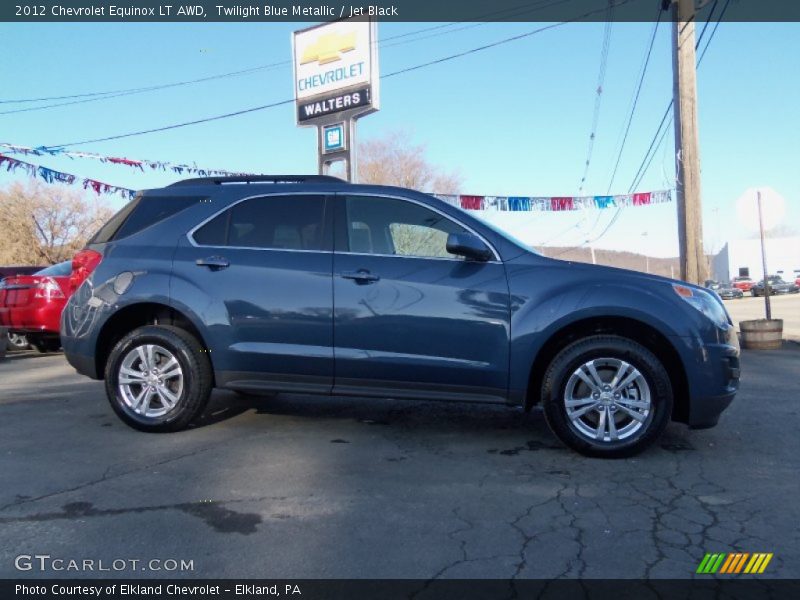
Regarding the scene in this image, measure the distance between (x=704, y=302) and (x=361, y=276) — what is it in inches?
93.3

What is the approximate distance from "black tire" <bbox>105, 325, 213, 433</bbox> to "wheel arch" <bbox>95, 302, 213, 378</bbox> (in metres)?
0.10

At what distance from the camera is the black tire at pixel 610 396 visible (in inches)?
167

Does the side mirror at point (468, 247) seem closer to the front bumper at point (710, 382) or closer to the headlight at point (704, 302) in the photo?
the headlight at point (704, 302)

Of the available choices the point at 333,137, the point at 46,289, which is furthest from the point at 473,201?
the point at 46,289

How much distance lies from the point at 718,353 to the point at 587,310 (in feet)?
2.97

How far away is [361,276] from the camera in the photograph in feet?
15.1

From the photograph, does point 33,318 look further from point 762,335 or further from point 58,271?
point 762,335

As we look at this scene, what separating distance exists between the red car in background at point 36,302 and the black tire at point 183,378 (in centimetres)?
534

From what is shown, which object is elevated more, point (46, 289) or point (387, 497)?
point (46, 289)

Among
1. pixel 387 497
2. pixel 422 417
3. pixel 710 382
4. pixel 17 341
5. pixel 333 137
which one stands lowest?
pixel 387 497

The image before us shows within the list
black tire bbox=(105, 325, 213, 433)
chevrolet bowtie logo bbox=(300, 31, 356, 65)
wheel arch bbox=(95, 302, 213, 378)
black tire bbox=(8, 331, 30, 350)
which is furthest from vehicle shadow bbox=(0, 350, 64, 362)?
chevrolet bowtie logo bbox=(300, 31, 356, 65)

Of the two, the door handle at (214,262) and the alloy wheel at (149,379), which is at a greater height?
the door handle at (214,262)

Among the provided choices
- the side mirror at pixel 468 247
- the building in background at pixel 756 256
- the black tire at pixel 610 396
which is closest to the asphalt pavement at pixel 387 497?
the black tire at pixel 610 396

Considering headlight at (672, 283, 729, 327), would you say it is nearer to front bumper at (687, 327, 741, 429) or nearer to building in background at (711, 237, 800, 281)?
front bumper at (687, 327, 741, 429)
